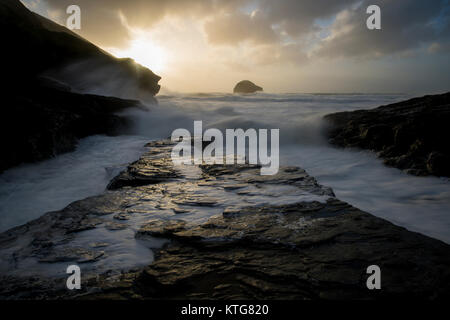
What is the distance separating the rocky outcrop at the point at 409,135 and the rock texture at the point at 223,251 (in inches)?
104

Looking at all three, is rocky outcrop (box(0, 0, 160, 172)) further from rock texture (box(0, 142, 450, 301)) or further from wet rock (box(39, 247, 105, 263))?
wet rock (box(39, 247, 105, 263))

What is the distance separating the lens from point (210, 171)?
153 inches

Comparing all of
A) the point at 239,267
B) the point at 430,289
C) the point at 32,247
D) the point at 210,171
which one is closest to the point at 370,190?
the point at 210,171

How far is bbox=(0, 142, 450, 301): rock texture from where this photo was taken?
135 centimetres

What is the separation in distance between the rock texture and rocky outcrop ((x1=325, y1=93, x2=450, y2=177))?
2.64 metres

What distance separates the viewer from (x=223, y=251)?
5.73 feet

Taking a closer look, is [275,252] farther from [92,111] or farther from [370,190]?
A: [92,111]

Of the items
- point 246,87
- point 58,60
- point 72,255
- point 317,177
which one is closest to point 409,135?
point 317,177

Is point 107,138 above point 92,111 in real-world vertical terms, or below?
below

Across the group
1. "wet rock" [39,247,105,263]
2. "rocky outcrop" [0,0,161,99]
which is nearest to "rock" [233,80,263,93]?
"rocky outcrop" [0,0,161,99]

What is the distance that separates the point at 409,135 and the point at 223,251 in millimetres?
4965

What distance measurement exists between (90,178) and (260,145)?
16.5ft

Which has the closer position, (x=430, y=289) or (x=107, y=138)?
(x=430, y=289)

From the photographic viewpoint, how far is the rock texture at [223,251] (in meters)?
1.35
